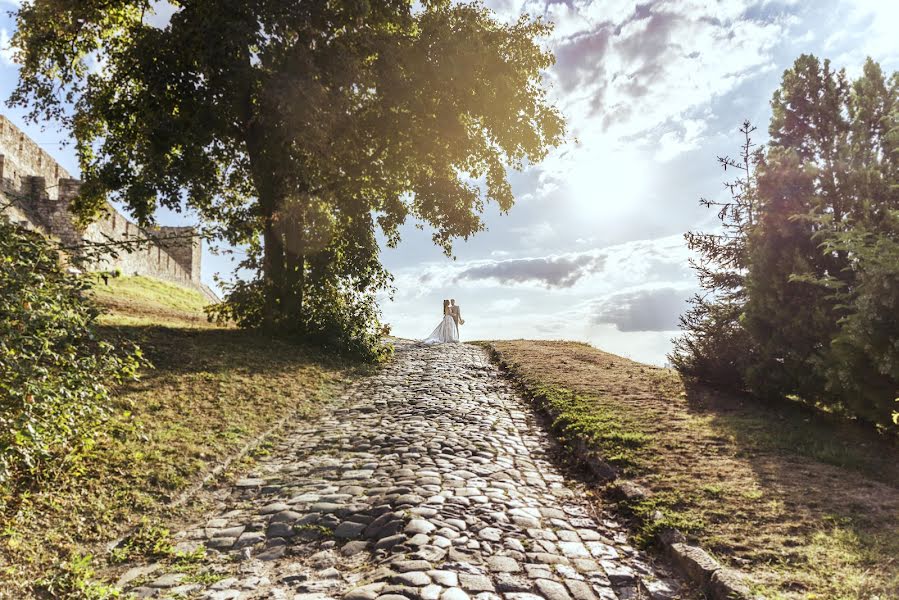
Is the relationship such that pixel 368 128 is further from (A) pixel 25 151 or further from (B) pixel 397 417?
(A) pixel 25 151

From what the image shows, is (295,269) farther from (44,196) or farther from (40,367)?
(44,196)

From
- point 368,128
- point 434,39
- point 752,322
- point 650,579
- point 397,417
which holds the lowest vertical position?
point 650,579

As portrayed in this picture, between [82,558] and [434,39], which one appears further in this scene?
[434,39]

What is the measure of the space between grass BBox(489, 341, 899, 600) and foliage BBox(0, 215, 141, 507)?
5.74m

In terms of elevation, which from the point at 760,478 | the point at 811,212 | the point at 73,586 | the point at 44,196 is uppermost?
the point at 44,196

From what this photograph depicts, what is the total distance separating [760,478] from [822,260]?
217 inches

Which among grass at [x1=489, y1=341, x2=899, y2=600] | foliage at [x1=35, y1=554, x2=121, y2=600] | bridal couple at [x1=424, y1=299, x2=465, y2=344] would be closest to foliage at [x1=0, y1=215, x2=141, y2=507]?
foliage at [x1=35, y1=554, x2=121, y2=600]

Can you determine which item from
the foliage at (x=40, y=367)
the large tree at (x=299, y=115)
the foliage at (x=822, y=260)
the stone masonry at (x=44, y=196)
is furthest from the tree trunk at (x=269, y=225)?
the foliage at (x=822, y=260)

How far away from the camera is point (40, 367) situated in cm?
566

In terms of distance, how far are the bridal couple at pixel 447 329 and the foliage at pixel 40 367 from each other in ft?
68.4

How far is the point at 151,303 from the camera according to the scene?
23.0 m

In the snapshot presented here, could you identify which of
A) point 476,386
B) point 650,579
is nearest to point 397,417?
point 476,386

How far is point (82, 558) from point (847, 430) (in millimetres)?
10520

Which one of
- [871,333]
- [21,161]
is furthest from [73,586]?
[21,161]
